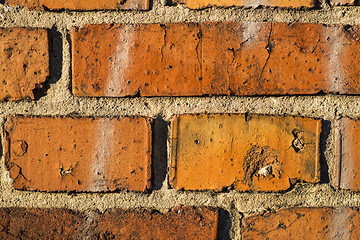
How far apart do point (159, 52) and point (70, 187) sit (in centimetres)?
28

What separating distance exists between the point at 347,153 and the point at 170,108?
0.31 meters

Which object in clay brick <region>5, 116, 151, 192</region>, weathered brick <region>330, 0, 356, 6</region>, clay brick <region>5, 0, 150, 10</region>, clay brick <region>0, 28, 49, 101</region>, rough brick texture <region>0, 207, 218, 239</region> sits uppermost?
weathered brick <region>330, 0, 356, 6</region>

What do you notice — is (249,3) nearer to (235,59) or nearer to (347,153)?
(235,59)

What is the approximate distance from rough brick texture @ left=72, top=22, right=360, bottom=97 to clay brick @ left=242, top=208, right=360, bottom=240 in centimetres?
21

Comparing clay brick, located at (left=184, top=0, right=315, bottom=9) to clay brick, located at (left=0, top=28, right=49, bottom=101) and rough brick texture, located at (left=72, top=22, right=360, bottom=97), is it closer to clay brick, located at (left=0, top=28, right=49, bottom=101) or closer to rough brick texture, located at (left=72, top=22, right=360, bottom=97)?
rough brick texture, located at (left=72, top=22, right=360, bottom=97)

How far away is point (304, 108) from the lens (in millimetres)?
533

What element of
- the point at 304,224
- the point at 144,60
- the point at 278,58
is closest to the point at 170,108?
the point at 144,60

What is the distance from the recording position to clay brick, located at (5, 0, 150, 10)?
0.53 m

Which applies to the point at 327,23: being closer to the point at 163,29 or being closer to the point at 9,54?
the point at 163,29

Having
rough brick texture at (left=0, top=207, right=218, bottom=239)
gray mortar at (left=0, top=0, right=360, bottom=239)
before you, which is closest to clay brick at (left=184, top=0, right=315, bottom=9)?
gray mortar at (left=0, top=0, right=360, bottom=239)

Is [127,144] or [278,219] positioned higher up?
[127,144]

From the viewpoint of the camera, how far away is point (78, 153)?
0.54 meters

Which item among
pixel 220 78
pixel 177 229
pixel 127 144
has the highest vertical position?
pixel 220 78

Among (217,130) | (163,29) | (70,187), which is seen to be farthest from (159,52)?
(70,187)
